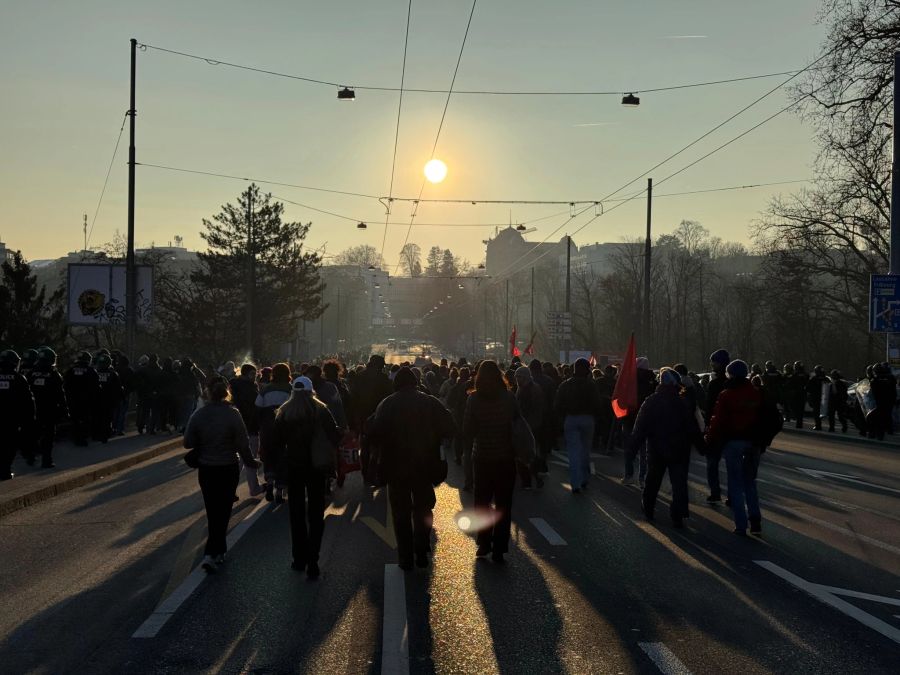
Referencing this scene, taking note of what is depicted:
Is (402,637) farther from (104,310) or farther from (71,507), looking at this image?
(104,310)

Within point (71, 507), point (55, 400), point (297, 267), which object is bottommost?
point (71, 507)

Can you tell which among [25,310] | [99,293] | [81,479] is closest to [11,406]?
[81,479]

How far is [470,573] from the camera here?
8719 millimetres

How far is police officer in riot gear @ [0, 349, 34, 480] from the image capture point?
571 inches

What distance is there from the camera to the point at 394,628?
6797 mm

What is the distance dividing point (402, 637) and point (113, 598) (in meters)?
2.60

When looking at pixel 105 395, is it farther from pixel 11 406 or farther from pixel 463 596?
pixel 463 596

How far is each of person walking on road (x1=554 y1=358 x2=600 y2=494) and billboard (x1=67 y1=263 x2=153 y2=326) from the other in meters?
23.7

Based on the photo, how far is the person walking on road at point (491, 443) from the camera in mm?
9430

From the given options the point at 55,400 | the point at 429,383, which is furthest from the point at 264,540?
the point at 429,383

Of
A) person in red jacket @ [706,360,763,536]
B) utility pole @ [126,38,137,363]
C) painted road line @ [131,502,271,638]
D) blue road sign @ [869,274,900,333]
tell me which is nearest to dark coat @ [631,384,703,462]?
person in red jacket @ [706,360,763,536]

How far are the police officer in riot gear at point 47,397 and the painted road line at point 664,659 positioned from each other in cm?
1244

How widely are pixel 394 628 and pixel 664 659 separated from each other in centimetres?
176

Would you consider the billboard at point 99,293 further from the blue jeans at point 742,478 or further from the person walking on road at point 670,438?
the blue jeans at point 742,478
